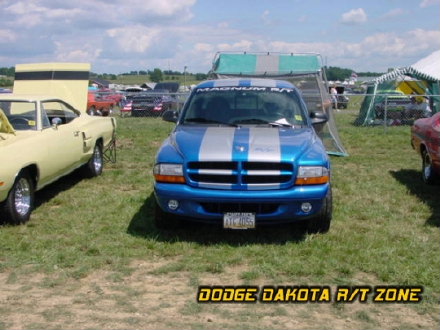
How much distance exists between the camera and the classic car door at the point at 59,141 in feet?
23.3

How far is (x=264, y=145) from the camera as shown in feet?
18.7

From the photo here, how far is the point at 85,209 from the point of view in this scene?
7.24m

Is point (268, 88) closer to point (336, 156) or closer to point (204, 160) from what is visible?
point (204, 160)

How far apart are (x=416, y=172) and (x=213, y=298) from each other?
6759mm

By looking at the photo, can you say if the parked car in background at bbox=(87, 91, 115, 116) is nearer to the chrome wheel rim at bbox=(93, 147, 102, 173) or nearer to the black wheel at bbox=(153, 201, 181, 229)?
the chrome wheel rim at bbox=(93, 147, 102, 173)

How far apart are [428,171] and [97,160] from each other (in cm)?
548

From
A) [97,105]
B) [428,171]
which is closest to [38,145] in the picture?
[428,171]

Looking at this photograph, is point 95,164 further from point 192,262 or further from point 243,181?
point 192,262

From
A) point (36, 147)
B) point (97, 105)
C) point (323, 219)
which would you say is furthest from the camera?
point (97, 105)

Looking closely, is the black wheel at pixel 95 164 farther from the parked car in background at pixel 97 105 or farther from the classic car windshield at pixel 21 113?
the parked car in background at pixel 97 105

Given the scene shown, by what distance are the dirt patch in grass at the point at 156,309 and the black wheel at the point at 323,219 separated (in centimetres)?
143

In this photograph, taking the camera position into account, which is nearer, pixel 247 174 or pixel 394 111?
pixel 247 174

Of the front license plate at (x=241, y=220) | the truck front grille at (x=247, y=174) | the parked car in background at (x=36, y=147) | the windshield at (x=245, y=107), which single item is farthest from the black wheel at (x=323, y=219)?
the parked car in background at (x=36, y=147)

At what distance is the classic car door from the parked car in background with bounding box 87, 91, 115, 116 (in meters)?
15.7
